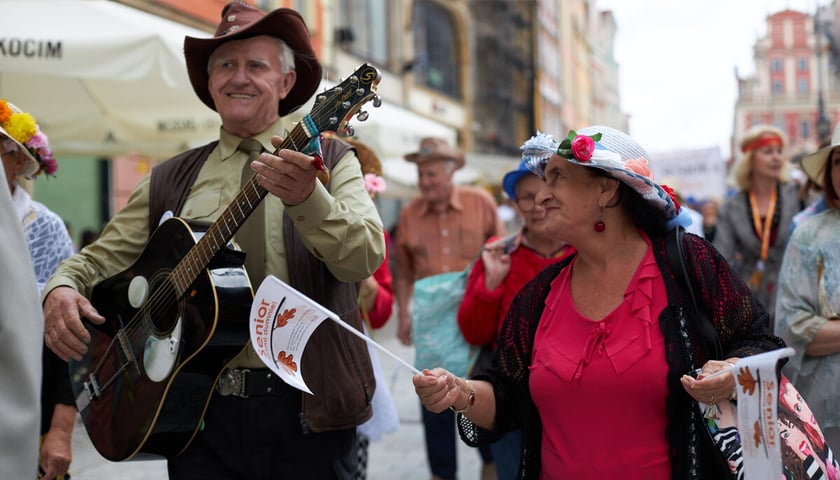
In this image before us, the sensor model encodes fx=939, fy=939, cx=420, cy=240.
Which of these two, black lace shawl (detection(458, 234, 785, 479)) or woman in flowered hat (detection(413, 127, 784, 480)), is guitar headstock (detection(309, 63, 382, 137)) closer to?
woman in flowered hat (detection(413, 127, 784, 480))

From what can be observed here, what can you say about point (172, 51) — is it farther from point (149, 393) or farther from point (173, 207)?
point (149, 393)

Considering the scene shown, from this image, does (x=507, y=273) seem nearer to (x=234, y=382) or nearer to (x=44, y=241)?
(x=234, y=382)

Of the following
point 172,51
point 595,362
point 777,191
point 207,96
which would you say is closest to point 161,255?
point 207,96

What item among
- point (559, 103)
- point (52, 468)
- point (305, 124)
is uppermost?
point (559, 103)

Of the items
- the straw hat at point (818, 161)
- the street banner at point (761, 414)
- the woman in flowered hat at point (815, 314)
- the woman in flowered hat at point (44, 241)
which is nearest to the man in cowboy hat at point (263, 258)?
the woman in flowered hat at point (44, 241)

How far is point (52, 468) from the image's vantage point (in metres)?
3.04

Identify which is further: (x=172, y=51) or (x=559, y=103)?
(x=559, y=103)

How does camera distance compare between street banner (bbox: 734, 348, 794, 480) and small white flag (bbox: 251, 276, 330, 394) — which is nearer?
street banner (bbox: 734, 348, 794, 480)

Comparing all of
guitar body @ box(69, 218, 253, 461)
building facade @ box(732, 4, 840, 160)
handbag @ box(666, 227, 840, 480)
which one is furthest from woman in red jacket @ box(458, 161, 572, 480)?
building facade @ box(732, 4, 840, 160)

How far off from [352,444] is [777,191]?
4.31 meters

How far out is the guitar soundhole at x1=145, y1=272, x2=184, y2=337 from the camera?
2.73 meters

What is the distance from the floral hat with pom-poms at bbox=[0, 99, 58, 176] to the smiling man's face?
88cm

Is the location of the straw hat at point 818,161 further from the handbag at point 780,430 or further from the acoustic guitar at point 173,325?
the acoustic guitar at point 173,325

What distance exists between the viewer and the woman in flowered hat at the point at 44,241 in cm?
307
